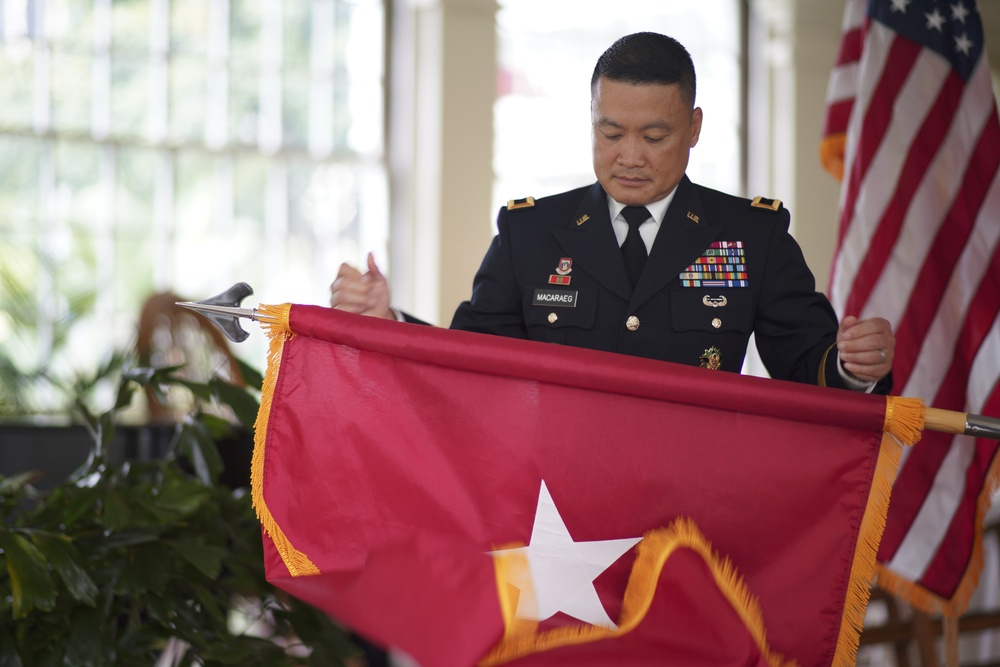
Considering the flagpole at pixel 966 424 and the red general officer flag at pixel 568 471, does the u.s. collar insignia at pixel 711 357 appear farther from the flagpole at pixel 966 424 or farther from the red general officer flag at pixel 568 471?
the flagpole at pixel 966 424

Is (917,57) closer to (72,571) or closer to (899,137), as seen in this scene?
(899,137)

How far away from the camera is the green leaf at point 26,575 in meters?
1.72

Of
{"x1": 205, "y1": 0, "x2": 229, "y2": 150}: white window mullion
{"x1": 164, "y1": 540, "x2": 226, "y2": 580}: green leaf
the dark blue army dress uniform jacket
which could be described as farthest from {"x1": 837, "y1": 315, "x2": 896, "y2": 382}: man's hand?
{"x1": 205, "y1": 0, "x2": 229, "y2": 150}: white window mullion

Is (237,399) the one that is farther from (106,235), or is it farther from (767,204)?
(106,235)

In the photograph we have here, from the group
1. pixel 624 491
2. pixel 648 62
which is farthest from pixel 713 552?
pixel 648 62

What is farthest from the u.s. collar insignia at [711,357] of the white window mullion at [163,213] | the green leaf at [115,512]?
the white window mullion at [163,213]

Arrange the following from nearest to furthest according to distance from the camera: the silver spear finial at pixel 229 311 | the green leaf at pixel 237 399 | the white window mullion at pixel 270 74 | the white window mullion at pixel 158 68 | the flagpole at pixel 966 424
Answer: the flagpole at pixel 966 424
the silver spear finial at pixel 229 311
the green leaf at pixel 237 399
the white window mullion at pixel 158 68
the white window mullion at pixel 270 74

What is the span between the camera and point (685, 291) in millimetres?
1649

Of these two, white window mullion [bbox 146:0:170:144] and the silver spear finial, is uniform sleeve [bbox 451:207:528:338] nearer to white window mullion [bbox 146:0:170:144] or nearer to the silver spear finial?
the silver spear finial

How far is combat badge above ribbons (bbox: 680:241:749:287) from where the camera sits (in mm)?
1648

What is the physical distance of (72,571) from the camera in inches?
70.6

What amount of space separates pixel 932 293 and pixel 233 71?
4184 millimetres

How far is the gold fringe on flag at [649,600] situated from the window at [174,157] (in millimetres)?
4228

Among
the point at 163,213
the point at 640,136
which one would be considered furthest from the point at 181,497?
the point at 163,213
